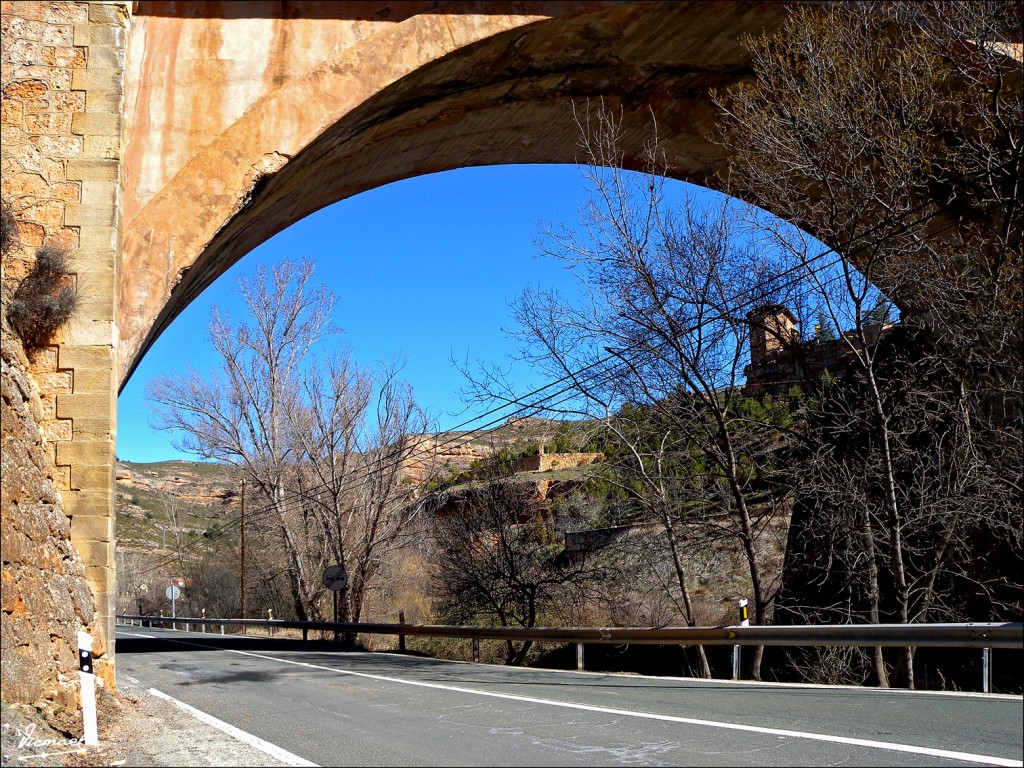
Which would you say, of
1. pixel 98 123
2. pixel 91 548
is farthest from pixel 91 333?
pixel 98 123

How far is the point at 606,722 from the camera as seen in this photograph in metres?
6.16

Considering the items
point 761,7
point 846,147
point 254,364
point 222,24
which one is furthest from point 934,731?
point 254,364

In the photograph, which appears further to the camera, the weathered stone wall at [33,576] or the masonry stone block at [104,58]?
the masonry stone block at [104,58]

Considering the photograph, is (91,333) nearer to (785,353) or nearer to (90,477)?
(90,477)

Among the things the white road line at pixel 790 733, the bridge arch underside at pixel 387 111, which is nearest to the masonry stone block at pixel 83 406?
the bridge arch underside at pixel 387 111

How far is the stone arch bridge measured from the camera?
8.17 meters

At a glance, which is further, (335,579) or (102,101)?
(335,579)

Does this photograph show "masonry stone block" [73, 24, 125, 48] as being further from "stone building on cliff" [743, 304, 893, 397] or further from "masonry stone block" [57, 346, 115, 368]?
"stone building on cliff" [743, 304, 893, 397]

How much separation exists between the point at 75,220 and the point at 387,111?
3898mm

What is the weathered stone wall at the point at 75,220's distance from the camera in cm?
782

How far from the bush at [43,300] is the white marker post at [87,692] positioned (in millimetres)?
3206

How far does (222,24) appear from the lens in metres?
9.64

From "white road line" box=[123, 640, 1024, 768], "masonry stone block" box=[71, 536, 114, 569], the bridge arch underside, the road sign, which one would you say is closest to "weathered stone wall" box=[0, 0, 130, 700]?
"masonry stone block" box=[71, 536, 114, 569]

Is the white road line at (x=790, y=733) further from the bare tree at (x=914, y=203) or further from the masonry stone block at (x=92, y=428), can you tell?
the bare tree at (x=914, y=203)
